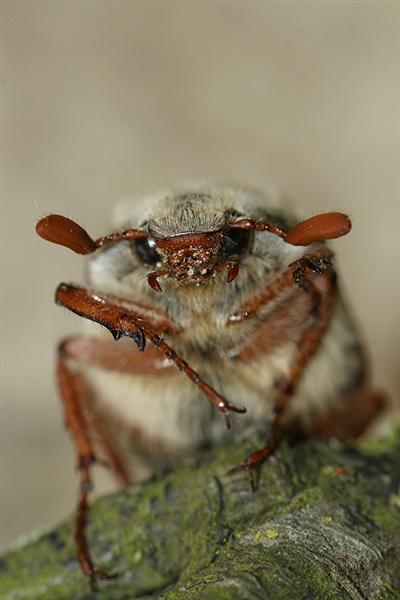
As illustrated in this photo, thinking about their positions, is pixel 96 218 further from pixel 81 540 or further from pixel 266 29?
pixel 81 540

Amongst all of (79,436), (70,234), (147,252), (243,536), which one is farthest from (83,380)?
(243,536)

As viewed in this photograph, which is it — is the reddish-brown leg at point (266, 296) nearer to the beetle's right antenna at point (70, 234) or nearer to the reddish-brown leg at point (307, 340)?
the reddish-brown leg at point (307, 340)

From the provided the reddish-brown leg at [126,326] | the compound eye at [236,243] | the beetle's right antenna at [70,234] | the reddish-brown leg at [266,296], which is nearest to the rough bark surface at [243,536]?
the reddish-brown leg at [126,326]

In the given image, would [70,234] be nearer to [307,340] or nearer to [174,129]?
[307,340]

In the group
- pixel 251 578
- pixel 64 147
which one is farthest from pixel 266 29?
pixel 251 578

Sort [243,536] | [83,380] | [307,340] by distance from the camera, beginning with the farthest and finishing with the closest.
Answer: [83,380], [307,340], [243,536]
